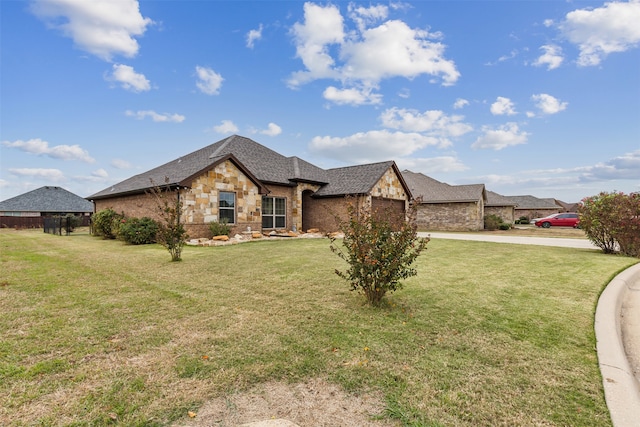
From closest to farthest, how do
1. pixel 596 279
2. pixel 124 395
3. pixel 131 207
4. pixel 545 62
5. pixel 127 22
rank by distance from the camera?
pixel 124 395, pixel 596 279, pixel 127 22, pixel 545 62, pixel 131 207

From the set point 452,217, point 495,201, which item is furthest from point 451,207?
point 495,201

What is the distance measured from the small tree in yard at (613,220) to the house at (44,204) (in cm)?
4609

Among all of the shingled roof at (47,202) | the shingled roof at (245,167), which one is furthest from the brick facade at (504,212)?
the shingled roof at (47,202)

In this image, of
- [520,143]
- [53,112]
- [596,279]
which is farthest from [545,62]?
[53,112]

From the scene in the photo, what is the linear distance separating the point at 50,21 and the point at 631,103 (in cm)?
2510

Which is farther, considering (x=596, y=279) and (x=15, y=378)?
(x=596, y=279)

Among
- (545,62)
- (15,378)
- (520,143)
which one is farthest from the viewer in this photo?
(520,143)

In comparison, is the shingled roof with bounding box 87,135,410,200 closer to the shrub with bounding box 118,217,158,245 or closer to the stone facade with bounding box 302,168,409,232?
the stone facade with bounding box 302,168,409,232

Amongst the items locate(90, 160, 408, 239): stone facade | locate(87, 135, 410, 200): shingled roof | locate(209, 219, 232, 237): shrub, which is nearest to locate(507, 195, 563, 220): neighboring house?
locate(90, 160, 408, 239): stone facade

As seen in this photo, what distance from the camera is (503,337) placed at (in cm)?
378

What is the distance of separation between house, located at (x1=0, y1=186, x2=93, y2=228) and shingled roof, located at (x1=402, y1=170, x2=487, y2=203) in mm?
38785

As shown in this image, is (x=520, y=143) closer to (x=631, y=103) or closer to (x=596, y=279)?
(x=631, y=103)

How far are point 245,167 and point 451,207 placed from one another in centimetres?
2077

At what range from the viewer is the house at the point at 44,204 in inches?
1532
